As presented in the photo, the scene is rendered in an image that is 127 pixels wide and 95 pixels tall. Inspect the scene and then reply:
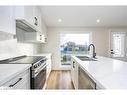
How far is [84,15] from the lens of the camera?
19.0 ft

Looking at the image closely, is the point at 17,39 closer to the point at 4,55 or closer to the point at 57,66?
the point at 4,55

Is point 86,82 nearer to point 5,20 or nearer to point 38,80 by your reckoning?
point 38,80

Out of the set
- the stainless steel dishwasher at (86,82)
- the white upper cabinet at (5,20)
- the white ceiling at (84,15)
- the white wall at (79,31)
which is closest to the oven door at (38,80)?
the stainless steel dishwasher at (86,82)

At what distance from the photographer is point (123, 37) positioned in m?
7.24

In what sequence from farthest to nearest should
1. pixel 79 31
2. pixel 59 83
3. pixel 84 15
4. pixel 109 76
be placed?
pixel 79 31 → pixel 84 15 → pixel 59 83 → pixel 109 76

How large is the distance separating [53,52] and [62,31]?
110 cm

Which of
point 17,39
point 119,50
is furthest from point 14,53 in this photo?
point 119,50

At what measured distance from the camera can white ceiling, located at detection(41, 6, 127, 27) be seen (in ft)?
17.4

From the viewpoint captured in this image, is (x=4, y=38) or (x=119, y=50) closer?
(x=4, y=38)

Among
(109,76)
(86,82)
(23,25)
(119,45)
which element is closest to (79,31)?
(119,45)

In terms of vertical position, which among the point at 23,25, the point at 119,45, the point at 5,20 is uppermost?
the point at 23,25

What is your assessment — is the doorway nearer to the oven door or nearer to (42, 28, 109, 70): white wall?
(42, 28, 109, 70): white wall

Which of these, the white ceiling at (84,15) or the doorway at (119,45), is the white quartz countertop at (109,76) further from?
the doorway at (119,45)

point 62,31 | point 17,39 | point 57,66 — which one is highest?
point 62,31
